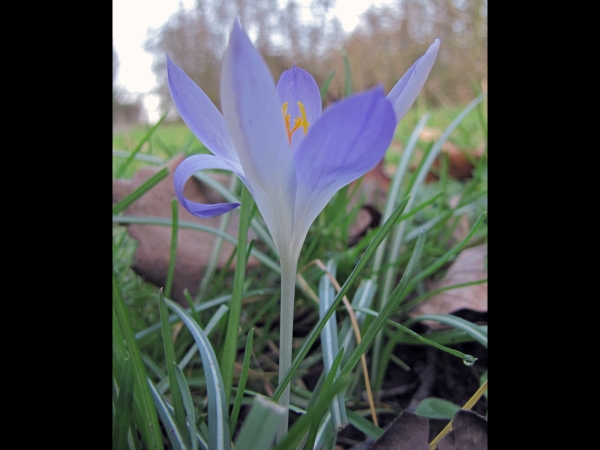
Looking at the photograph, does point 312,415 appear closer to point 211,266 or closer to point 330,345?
point 330,345

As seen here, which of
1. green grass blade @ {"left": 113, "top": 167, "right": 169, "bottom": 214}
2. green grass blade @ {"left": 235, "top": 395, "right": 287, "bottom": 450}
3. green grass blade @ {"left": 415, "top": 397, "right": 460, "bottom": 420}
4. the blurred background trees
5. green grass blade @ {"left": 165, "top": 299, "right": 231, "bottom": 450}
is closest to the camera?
green grass blade @ {"left": 235, "top": 395, "right": 287, "bottom": 450}

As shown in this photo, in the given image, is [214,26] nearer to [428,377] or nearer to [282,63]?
[282,63]

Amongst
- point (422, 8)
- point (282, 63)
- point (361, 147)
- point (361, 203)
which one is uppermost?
point (422, 8)

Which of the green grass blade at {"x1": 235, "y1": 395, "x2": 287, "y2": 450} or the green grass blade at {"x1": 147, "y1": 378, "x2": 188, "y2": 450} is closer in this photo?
the green grass blade at {"x1": 235, "y1": 395, "x2": 287, "y2": 450}

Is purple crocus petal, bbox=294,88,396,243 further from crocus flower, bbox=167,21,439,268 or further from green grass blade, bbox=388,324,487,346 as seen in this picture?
green grass blade, bbox=388,324,487,346

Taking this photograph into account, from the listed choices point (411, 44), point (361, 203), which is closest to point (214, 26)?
point (411, 44)

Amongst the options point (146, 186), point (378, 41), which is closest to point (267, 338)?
point (146, 186)

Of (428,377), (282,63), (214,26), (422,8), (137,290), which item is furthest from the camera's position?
(214,26)

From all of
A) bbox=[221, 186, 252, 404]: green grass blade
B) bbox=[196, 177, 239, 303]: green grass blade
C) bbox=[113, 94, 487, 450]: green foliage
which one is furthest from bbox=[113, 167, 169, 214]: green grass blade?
bbox=[221, 186, 252, 404]: green grass blade
